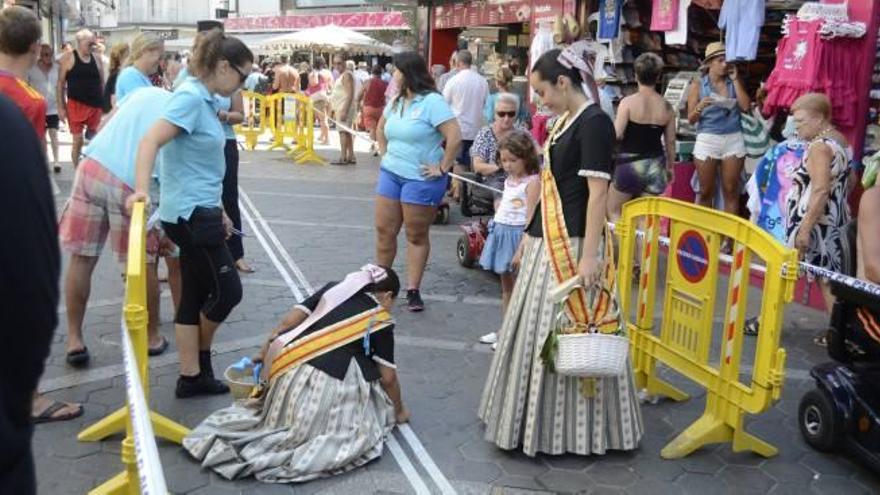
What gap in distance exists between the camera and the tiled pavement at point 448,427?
3.69 meters

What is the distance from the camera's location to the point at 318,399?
3.77m

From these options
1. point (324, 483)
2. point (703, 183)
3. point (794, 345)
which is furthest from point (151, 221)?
point (703, 183)

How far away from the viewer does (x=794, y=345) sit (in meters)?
5.72

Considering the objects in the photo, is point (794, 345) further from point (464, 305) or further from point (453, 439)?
point (453, 439)

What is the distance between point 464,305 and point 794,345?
2.31m

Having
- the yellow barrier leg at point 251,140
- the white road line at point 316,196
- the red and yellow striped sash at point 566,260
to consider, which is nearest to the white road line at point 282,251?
the white road line at point 316,196

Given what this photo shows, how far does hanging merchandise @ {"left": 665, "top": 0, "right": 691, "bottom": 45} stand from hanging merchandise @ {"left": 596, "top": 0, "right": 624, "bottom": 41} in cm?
93

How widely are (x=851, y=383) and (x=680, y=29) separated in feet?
18.1

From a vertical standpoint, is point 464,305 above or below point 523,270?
below

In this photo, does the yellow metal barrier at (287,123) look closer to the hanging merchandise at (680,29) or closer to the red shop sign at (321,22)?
the hanging merchandise at (680,29)

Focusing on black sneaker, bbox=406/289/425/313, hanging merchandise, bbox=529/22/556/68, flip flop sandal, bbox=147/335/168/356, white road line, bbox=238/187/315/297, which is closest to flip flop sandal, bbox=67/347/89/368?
flip flop sandal, bbox=147/335/168/356

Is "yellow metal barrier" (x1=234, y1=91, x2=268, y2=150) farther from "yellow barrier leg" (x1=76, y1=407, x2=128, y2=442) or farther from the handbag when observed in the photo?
the handbag

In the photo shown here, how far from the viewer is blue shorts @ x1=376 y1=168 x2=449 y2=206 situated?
5785 millimetres

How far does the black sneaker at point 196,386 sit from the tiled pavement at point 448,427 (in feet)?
0.18
